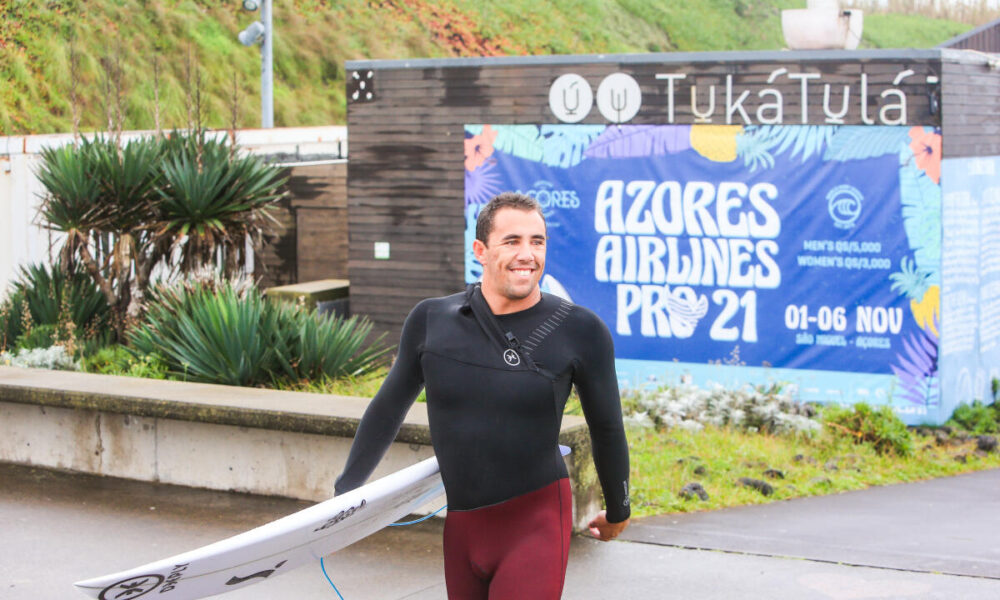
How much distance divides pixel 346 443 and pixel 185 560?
386 centimetres

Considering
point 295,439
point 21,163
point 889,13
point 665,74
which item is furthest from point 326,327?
point 889,13

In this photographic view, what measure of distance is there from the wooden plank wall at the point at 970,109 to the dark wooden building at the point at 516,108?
0.06 feet

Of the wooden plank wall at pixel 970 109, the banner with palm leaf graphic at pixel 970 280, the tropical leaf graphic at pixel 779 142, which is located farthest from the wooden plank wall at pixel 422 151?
the banner with palm leaf graphic at pixel 970 280

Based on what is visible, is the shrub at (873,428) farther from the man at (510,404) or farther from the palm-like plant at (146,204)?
the man at (510,404)

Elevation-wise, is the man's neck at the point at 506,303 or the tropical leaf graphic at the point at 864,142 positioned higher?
the tropical leaf graphic at the point at 864,142

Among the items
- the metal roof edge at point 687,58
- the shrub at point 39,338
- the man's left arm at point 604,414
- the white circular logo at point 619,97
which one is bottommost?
the shrub at point 39,338

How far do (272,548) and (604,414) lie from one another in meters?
1.11

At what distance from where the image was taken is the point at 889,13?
72.9m

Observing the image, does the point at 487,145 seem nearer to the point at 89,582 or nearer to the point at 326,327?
the point at 326,327

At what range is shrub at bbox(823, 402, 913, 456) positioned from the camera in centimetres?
1055

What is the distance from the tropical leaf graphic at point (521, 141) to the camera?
13305mm

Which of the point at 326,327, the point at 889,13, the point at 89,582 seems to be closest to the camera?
the point at 89,582

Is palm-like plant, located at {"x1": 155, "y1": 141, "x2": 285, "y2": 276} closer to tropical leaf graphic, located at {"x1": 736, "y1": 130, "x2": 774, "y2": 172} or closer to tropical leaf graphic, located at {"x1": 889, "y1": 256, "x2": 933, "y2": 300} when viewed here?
tropical leaf graphic, located at {"x1": 736, "y1": 130, "x2": 774, "y2": 172}

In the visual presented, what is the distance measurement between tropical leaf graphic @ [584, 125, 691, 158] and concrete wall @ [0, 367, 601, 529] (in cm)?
546
